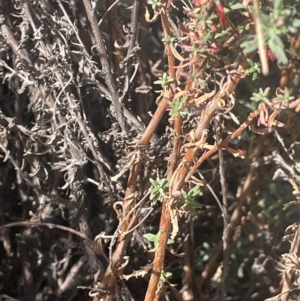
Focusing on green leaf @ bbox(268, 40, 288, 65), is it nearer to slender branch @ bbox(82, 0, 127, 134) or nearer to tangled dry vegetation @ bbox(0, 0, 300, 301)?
tangled dry vegetation @ bbox(0, 0, 300, 301)

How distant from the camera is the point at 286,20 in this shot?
47 centimetres

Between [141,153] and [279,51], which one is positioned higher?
[279,51]

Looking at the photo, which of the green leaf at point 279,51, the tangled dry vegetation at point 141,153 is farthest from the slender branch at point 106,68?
the green leaf at point 279,51

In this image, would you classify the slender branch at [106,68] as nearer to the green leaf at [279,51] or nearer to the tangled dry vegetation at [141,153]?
the tangled dry vegetation at [141,153]

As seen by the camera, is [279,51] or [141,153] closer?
[279,51]

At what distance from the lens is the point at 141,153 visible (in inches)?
28.3

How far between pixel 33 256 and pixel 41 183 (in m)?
0.13

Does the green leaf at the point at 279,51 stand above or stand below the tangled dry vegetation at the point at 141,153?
above

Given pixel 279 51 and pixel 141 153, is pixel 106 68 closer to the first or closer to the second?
pixel 141 153

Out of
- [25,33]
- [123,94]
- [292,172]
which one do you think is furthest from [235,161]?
[25,33]

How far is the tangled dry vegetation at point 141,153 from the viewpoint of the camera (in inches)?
25.0

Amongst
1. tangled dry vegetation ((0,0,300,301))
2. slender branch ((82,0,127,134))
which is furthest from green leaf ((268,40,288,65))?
slender branch ((82,0,127,134))

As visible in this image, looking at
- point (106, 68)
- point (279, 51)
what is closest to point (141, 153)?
point (106, 68)

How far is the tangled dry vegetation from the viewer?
635 millimetres
